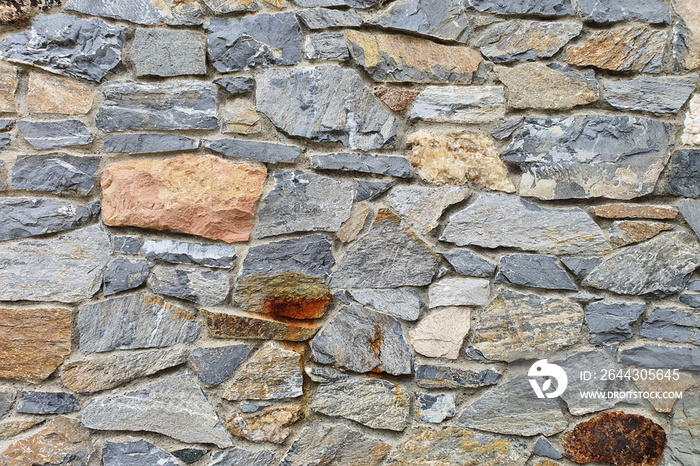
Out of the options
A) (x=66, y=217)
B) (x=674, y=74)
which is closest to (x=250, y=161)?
(x=66, y=217)

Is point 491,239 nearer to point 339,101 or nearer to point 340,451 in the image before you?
point 339,101

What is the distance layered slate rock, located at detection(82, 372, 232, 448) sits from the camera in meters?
1.33

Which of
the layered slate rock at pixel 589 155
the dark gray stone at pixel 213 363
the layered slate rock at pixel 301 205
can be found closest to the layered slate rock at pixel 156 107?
the layered slate rock at pixel 301 205

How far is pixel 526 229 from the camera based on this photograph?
1404 millimetres

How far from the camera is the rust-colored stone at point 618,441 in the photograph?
137 centimetres

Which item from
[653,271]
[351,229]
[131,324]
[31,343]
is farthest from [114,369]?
[653,271]

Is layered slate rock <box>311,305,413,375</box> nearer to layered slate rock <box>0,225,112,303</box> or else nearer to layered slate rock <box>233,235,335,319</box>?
layered slate rock <box>233,235,335,319</box>

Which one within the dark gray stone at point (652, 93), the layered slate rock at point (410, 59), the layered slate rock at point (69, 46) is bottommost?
the layered slate rock at point (69, 46)

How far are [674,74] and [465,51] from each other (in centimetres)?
63

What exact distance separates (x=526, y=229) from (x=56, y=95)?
1425mm

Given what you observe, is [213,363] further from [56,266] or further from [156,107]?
[156,107]

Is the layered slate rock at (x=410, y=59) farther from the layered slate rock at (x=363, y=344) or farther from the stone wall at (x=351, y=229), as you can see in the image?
the layered slate rock at (x=363, y=344)

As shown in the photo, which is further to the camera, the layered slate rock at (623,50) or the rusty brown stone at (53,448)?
the layered slate rock at (623,50)

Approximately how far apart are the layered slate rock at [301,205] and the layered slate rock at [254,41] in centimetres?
34
